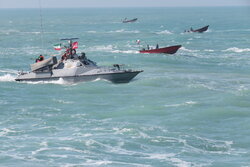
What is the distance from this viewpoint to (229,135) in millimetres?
37000

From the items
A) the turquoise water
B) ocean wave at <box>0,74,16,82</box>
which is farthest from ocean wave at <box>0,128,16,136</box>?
ocean wave at <box>0,74,16,82</box>

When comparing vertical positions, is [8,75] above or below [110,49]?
below

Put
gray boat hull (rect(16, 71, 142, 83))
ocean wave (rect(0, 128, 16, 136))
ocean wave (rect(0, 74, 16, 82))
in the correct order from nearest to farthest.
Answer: ocean wave (rect(0, 128, 16, 136))
gray boat hull (rect(16, 71, 142, 83))
ocean wave (rect(0, 74, 16, 82))

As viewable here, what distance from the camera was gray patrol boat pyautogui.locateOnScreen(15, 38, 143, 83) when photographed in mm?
54406

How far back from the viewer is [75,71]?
2147 inches

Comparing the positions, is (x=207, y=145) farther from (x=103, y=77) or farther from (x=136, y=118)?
(x=103, y=77)

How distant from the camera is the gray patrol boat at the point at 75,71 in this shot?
2142 inches

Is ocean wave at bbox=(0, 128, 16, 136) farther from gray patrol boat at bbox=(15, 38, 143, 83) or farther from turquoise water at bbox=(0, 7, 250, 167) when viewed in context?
gray patrol boat at bbox=(15, 38, 143, 83)

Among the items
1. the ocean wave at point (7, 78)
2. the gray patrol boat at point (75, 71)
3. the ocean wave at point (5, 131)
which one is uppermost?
the gray patrol boat at point (75, 71)

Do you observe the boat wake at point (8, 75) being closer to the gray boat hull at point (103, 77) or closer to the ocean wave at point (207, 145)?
the gray boat hull at point (103, 77)

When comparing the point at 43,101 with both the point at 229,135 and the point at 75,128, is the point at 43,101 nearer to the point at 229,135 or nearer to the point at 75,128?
the point at 75,128

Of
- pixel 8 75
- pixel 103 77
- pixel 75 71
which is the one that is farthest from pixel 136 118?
pixel 8 75

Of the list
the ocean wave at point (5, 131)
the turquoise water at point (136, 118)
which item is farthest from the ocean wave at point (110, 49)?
the ocean wave at point (5, 131)

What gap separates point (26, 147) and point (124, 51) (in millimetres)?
50671
